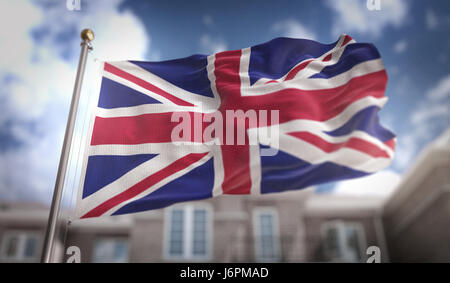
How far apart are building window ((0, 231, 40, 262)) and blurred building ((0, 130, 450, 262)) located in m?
0.04

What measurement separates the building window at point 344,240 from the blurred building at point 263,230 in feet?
0.14

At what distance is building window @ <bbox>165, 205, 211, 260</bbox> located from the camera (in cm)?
1993

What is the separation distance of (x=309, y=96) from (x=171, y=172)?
77.2 inches

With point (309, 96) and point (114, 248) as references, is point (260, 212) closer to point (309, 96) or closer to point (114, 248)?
point (114, 248)

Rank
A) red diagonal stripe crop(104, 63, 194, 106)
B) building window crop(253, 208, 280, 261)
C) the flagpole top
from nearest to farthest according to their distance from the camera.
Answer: the flagpole top, red diagonal stripe crop(104, 63, 194, 106), building window crop(253, 208, 280, 261)

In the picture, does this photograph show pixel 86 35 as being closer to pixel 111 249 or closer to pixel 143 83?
pixel 143 83

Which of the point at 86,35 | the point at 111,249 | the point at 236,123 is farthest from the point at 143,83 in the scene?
the point at 111,249

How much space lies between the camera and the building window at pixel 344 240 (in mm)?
21281

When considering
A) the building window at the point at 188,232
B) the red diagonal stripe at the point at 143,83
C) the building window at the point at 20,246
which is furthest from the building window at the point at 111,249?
the red diagonal stripe at the point at 143,83

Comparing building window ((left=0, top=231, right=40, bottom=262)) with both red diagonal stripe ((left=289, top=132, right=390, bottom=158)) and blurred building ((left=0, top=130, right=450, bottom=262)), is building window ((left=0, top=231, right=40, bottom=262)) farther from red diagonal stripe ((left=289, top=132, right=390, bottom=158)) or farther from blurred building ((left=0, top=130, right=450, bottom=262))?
red diagonal stripe ((left=289, top=132, right=390, bottom=158))

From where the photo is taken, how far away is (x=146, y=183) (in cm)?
Answer: 584

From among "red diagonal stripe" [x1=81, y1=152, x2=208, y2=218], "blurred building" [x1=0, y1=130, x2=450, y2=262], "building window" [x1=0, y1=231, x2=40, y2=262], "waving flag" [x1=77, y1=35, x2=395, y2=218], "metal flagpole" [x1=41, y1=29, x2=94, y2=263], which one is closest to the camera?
"metal flagpole" [x1=41, y1=29, x2=94, y2=263]

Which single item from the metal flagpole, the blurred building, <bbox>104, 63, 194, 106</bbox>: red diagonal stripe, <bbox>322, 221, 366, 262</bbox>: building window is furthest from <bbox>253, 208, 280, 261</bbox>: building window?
the metal flagpole

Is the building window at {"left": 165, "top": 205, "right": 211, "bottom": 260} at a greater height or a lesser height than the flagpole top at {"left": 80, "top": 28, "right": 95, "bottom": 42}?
greater
